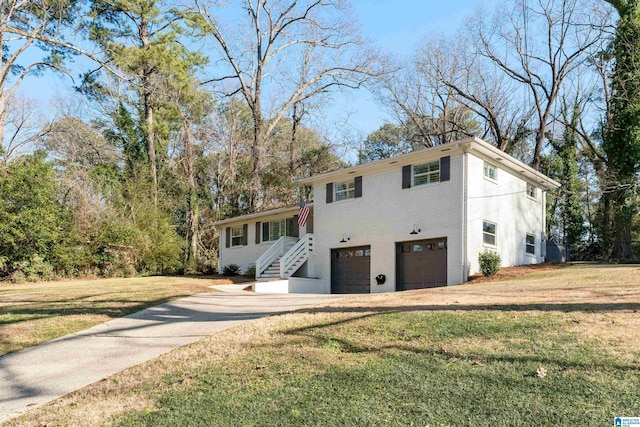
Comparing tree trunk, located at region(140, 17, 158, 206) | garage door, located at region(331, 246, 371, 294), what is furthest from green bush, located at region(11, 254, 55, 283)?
garage door, located at region(331, 246, 371, 294)

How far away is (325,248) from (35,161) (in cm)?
1407

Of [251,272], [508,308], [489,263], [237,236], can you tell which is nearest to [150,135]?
[237,236]

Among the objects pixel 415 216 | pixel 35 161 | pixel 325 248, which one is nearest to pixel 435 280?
pixel 415 216

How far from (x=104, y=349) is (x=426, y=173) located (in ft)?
40.9

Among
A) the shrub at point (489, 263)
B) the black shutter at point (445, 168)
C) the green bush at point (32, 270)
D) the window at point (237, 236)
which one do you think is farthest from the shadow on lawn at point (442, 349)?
the green bush at point (32, 270)

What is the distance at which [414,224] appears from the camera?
18156 mm

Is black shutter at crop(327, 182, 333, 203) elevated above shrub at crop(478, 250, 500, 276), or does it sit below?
above

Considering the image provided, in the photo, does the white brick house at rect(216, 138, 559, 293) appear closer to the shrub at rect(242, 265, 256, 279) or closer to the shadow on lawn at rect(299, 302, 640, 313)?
the shrub at rect(242, 265, 256, 279)

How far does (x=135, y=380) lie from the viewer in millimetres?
6562

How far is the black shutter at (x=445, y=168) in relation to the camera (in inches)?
685

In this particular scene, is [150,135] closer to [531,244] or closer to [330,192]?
[330,192]

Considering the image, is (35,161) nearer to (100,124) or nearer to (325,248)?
(100,124)

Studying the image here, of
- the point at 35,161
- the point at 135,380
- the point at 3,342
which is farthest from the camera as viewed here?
the point at 35,161

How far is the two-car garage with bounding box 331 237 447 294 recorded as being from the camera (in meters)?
17.6
